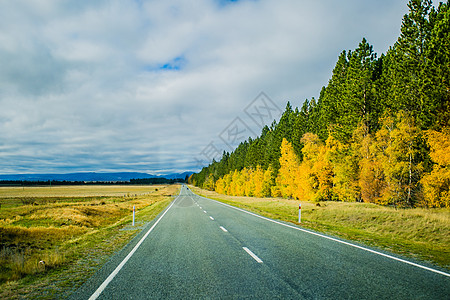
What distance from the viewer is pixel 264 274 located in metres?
5.81

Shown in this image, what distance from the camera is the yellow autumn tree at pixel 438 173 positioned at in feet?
68.1

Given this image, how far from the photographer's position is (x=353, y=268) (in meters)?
6.26

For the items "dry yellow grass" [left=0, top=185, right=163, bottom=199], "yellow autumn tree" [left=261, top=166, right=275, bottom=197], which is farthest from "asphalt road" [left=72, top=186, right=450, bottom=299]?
"dry yellow grass" [left=0, top=185, right=163, bottom=199]

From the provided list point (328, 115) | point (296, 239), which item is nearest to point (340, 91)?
point (328, 115)

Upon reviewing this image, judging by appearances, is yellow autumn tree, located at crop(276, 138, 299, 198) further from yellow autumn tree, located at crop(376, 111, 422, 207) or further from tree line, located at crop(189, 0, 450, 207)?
yellow autumn tree, located at crop(376, 111, 422, 207)

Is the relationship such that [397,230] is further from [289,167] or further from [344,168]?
[289,167]

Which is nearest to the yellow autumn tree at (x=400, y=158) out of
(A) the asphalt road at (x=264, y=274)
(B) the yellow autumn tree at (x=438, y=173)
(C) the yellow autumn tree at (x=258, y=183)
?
(B) the yellow autumn tree at (x=438, y=173)

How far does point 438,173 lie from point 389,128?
7.36 meters

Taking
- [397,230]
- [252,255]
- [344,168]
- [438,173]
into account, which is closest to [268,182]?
[344,168]

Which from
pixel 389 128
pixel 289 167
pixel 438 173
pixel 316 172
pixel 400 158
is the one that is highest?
pixel 389 128

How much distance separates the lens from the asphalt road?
15.5 ft

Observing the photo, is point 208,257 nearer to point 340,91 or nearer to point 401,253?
point 401,253

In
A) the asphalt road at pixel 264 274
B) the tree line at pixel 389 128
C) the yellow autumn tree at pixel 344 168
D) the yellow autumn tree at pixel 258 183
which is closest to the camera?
the asphalt road at pixel 264 274

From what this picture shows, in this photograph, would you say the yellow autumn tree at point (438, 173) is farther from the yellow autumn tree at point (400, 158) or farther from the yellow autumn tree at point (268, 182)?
the yellow autumn tree at point (268, 182)
